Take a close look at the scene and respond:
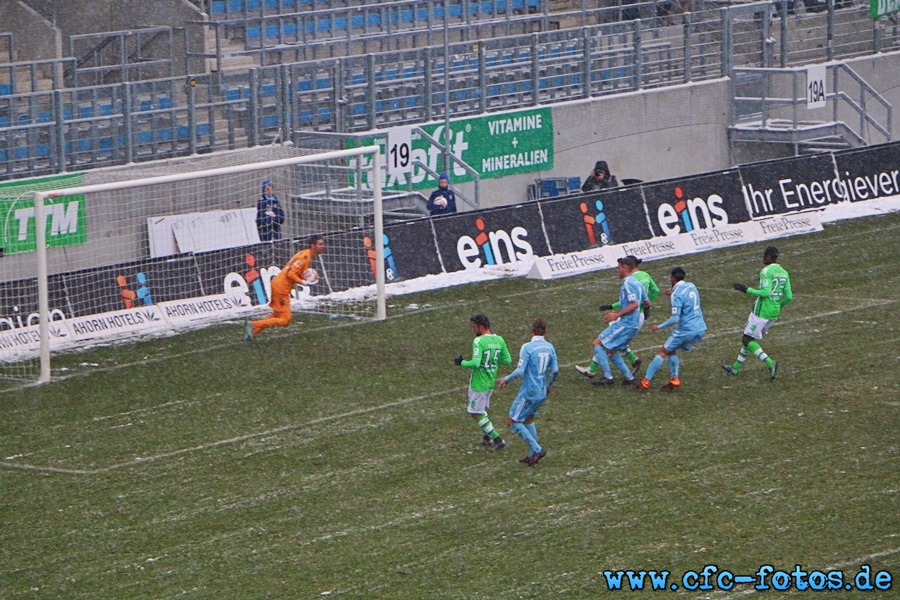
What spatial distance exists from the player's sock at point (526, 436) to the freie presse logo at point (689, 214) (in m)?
13.0

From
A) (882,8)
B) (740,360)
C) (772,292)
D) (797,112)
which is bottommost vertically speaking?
(740,360)

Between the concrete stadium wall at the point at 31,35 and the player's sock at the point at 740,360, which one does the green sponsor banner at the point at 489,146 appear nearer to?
the concrete stadium wall at the point at 31,35

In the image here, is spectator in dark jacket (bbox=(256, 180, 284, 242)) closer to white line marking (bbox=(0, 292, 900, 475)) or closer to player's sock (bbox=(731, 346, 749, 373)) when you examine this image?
white line marking (bbox=(0, 292, 900, 475))

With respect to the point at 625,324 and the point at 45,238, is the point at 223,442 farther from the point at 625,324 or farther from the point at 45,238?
the point at 45,238

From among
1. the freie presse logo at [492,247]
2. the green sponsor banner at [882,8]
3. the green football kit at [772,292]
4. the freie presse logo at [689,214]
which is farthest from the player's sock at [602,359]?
the green sponsor banner at [882,8]

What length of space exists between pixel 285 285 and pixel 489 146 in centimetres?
1069

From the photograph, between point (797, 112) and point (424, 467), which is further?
point (797, 112)

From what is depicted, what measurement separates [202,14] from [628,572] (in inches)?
820

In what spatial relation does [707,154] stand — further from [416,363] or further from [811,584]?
[811,584]

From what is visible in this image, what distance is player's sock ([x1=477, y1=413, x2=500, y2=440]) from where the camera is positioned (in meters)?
14.8

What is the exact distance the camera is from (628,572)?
11523 millimetres

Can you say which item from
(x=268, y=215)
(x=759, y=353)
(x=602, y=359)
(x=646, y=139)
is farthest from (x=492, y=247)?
(x=646, y=139)

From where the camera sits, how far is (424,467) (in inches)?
Answer: 574

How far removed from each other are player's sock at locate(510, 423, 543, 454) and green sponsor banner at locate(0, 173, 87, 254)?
8.68 m
